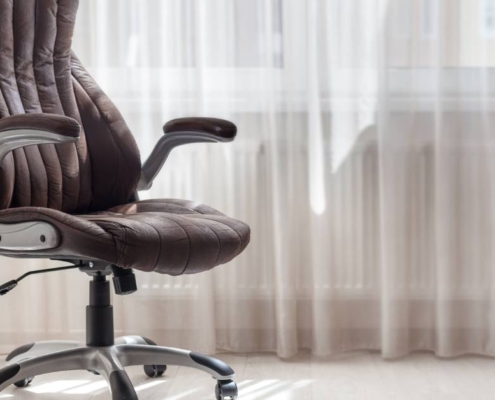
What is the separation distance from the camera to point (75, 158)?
1.93 m

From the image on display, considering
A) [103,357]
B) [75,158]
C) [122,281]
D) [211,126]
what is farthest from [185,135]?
[103,357]

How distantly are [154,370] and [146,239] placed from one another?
680mm

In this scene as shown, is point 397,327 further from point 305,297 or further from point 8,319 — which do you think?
point 8,319

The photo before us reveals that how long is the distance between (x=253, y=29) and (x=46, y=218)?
3.50 feet

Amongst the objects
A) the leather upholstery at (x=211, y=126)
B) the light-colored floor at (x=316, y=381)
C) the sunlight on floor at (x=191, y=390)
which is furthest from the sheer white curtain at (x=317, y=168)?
the leather upholstery at (x=211, y=126)

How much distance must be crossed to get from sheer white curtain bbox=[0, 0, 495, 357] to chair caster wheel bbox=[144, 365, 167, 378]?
0.27 meters

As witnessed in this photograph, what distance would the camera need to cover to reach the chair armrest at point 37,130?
4.66 feet

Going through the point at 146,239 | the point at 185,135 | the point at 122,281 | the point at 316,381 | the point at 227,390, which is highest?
the point at 185,135

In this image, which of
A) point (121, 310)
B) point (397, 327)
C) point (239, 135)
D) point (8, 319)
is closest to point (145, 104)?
point (239, 135)

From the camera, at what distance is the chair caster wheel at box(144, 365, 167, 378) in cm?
205

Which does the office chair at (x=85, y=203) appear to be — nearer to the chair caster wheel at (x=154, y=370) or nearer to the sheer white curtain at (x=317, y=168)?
the chair caster wheel at (x=154, y=370)

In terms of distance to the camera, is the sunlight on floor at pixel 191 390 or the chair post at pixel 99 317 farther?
the sunlight on floor at pixel 191 390

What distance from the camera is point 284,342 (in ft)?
7.46

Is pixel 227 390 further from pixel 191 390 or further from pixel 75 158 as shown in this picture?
pixel 75 158
